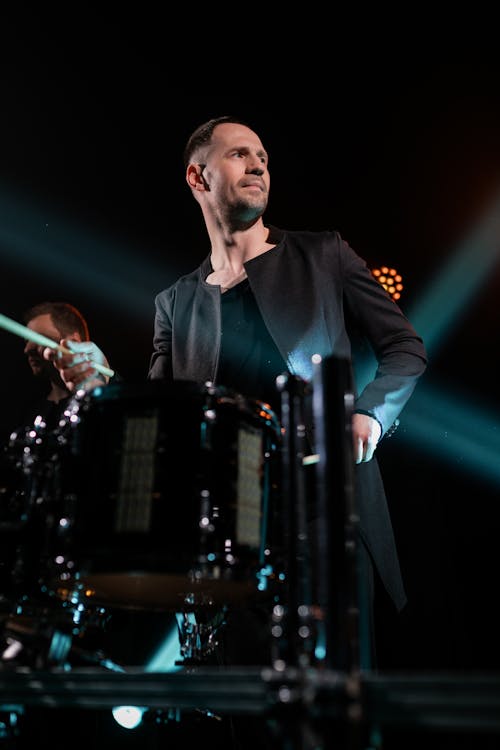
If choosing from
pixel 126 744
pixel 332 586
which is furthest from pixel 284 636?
pixel 126 744

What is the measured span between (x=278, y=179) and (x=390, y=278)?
93 centimetres

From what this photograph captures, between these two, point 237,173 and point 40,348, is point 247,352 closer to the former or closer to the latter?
point 237,173

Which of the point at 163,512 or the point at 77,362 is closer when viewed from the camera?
the point at 163,512

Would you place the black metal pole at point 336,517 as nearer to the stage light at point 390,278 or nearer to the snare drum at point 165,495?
the snare drum at point 165,495

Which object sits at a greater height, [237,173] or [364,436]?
[237,173]

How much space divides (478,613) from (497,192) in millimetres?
2310

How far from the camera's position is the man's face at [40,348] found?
307cm

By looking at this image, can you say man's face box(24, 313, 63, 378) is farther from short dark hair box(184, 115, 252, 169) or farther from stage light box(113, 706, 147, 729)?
stage light box(113, 706, 147, 729)

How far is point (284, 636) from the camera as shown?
1.08m

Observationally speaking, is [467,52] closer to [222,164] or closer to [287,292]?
[222,164]

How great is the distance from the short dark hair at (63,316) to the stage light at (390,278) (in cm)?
175

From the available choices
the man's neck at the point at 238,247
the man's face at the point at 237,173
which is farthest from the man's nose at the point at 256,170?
the man's neck at the point at 238,247

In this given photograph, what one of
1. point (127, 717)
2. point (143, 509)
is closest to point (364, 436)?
point (143, 509)

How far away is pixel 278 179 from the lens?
11.7 ft
